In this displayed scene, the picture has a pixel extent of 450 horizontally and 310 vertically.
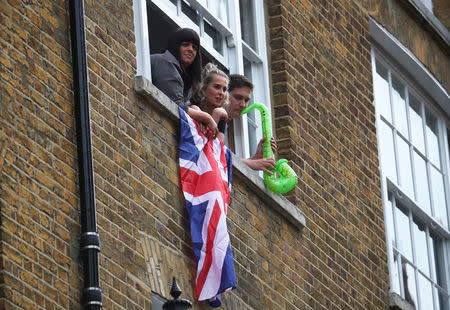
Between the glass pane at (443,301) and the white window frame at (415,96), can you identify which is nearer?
the white window frame at (415,96)

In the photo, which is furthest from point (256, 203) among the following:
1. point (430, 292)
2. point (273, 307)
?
point (430, 292)

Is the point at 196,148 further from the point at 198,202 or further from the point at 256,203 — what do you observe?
the point at 256,203

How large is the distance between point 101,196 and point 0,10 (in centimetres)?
137

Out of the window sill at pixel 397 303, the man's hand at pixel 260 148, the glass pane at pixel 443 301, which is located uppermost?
the glass pane at pixel 443 301

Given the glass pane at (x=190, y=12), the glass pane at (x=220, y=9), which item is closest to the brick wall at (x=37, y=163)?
the glass pane at (x=190, y=12)

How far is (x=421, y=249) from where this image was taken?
15617mm

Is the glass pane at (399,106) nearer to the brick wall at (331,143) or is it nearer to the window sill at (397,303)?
the brick wall at (331,143)

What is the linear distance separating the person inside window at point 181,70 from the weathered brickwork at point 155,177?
0.30 metres

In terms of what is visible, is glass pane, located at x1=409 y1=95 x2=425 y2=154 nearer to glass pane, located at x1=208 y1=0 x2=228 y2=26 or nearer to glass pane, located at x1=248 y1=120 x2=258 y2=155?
glass pane, located at x1=248 y1=120 x2=258 y2=155

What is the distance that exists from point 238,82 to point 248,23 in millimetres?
1537

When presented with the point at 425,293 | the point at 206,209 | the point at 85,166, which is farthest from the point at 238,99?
the point at 425,293

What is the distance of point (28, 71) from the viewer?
9242 millimetres

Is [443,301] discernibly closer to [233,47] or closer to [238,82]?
[233,47]

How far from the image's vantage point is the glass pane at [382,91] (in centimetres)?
1533
